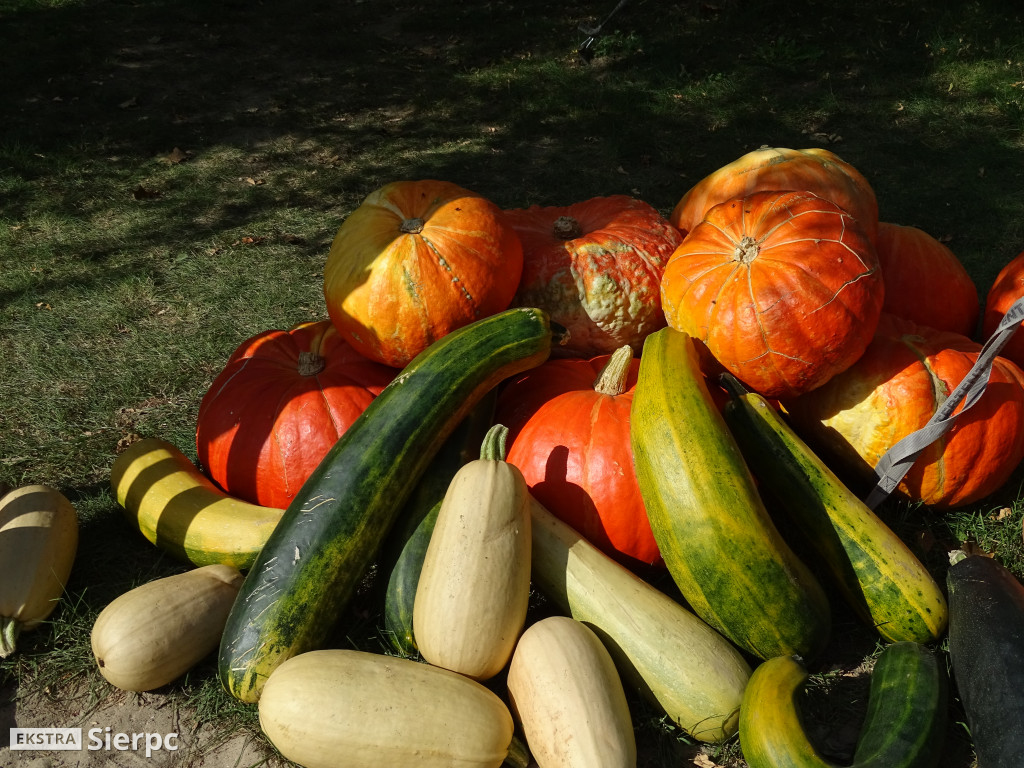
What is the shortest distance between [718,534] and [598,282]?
→ 1.33 metres

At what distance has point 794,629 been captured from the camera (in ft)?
8.59

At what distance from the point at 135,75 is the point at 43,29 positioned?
74.1 inches

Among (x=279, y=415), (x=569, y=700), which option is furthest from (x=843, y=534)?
(x=279, y=415)

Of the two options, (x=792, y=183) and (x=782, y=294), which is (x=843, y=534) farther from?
(x=792, y=183)

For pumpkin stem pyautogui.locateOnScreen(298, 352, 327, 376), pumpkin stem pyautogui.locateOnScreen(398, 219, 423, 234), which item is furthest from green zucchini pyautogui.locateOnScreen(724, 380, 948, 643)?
pumpkin stem pyautogui.locateOnScreen(298, 352, 327, 376)

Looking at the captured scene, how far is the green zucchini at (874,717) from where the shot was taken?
222 centimetres

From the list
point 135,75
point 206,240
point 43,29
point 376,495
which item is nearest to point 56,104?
point 135,75

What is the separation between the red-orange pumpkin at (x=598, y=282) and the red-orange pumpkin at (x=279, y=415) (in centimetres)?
77

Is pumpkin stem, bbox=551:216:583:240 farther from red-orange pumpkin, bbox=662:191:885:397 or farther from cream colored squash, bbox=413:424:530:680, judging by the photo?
cream colored squash, bbox=413:424:530:680

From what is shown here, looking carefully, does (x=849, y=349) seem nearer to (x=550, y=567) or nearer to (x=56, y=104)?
(x=550, y=567)

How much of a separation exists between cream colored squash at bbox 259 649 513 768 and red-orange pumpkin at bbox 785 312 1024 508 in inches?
69.7

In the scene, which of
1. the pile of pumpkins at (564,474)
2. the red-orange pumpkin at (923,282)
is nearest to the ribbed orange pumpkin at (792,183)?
the pile of pumpkins at (564,474)

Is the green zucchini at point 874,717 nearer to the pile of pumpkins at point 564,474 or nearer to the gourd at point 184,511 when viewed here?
the pile of pumpkins at point 564,474

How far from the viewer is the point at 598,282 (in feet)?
11.5
